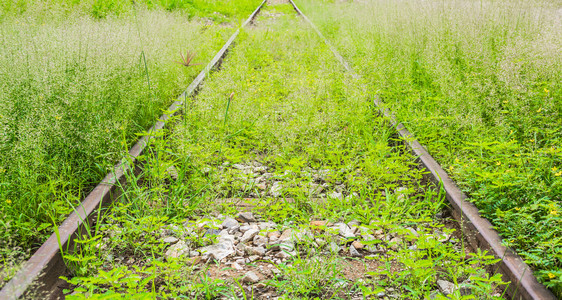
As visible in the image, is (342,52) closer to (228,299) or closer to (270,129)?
(270,129)

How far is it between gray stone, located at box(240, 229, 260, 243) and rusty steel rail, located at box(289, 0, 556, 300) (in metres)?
1.37

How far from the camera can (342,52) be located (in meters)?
7.75

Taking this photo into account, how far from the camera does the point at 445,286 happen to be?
2.11m

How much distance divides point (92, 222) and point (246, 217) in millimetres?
1061

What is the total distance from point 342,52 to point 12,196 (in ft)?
21.3

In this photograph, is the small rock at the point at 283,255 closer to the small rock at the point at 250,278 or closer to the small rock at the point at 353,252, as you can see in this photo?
the small rock at the point at 250,278

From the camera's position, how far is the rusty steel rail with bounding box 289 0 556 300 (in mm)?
1820

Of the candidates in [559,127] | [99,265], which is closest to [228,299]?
[99,265]

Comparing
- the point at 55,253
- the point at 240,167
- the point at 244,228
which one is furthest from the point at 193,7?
the point at 55,253

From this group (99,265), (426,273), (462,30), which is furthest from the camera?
(462,30)

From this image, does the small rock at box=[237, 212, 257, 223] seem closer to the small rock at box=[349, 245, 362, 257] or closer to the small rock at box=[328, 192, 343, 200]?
the small rock at box=[328, 192, 343, 200]

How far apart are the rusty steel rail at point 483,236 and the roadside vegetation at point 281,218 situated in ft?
0.26

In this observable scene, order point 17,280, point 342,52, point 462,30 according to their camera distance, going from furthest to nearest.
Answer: point 342,52 < point 462,30 < point 17,280

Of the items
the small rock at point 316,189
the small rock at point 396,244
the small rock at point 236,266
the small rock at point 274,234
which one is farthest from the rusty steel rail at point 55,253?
the small rock at point 396,244
